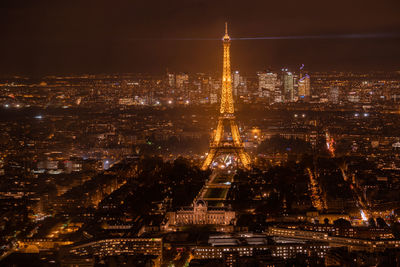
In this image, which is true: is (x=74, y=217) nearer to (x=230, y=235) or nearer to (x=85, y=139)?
(x=230, y=235)

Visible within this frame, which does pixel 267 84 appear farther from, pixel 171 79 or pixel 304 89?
pixel 171 79

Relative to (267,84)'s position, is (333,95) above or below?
below

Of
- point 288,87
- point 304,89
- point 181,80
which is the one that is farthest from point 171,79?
point 304,89

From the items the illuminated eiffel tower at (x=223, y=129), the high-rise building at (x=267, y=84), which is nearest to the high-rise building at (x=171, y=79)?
the high-rise building at (x=267, y=84)

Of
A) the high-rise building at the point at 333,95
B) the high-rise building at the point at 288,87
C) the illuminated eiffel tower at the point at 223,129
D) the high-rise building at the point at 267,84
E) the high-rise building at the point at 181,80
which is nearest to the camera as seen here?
the illuminated eiffel tower at the point at 223,129

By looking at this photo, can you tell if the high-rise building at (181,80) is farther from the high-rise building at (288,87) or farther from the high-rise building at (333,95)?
the high-rise building at (333,95)

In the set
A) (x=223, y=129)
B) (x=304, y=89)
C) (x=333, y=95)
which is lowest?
(x=223, y=129)

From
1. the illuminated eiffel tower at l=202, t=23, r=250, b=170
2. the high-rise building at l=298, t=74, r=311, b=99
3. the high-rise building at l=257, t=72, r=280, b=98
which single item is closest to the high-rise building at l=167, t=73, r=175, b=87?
the high-rise building at l=257, t=72, r=280, b=98
